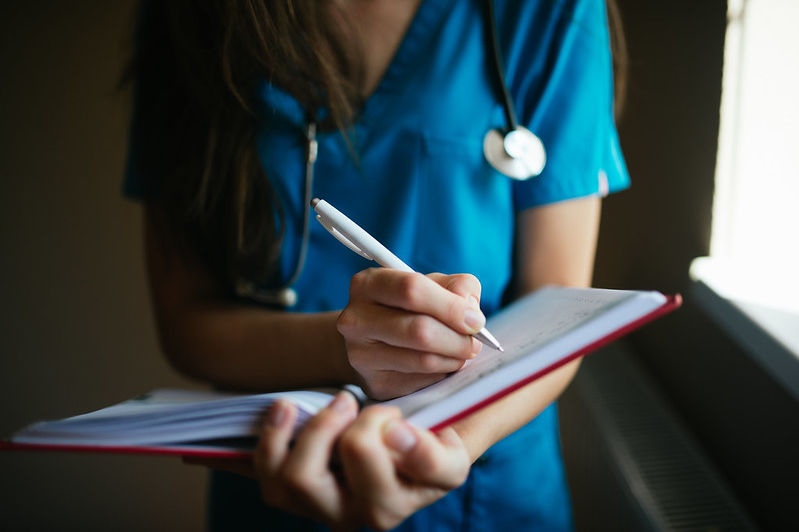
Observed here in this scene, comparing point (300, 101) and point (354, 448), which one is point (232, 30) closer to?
point (300, 101)

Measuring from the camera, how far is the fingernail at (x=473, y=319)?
29cm

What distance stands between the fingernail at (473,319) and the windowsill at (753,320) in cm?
29

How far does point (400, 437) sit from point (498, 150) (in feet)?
1.04

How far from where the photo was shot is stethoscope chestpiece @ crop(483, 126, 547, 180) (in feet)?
1.51

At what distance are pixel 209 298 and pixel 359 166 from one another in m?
0.26

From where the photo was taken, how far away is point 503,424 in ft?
1.26

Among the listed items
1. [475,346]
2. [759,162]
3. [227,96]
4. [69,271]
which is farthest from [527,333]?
[69,271]

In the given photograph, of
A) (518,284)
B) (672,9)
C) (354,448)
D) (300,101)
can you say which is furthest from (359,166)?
(672,9)

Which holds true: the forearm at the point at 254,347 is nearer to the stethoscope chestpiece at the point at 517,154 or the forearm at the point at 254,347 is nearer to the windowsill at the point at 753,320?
the stethoscope chestpiece at the point at 517,154

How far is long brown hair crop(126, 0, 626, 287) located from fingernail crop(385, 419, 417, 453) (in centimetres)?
32

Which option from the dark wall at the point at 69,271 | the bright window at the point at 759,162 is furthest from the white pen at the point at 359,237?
the dark wall at the point at 69,271

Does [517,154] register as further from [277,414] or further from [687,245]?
[687,245]

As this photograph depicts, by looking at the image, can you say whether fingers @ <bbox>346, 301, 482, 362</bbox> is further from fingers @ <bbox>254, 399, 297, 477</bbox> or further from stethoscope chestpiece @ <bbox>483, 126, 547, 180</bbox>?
stethoscope chestpiece @ <bbox>483, 126, 547, 180</bbox>

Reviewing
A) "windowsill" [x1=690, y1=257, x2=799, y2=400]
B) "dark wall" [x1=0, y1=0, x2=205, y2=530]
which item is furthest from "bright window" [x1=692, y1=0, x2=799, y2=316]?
"dark wall" [x1=0, y1=0, x2=205, y2=530]
